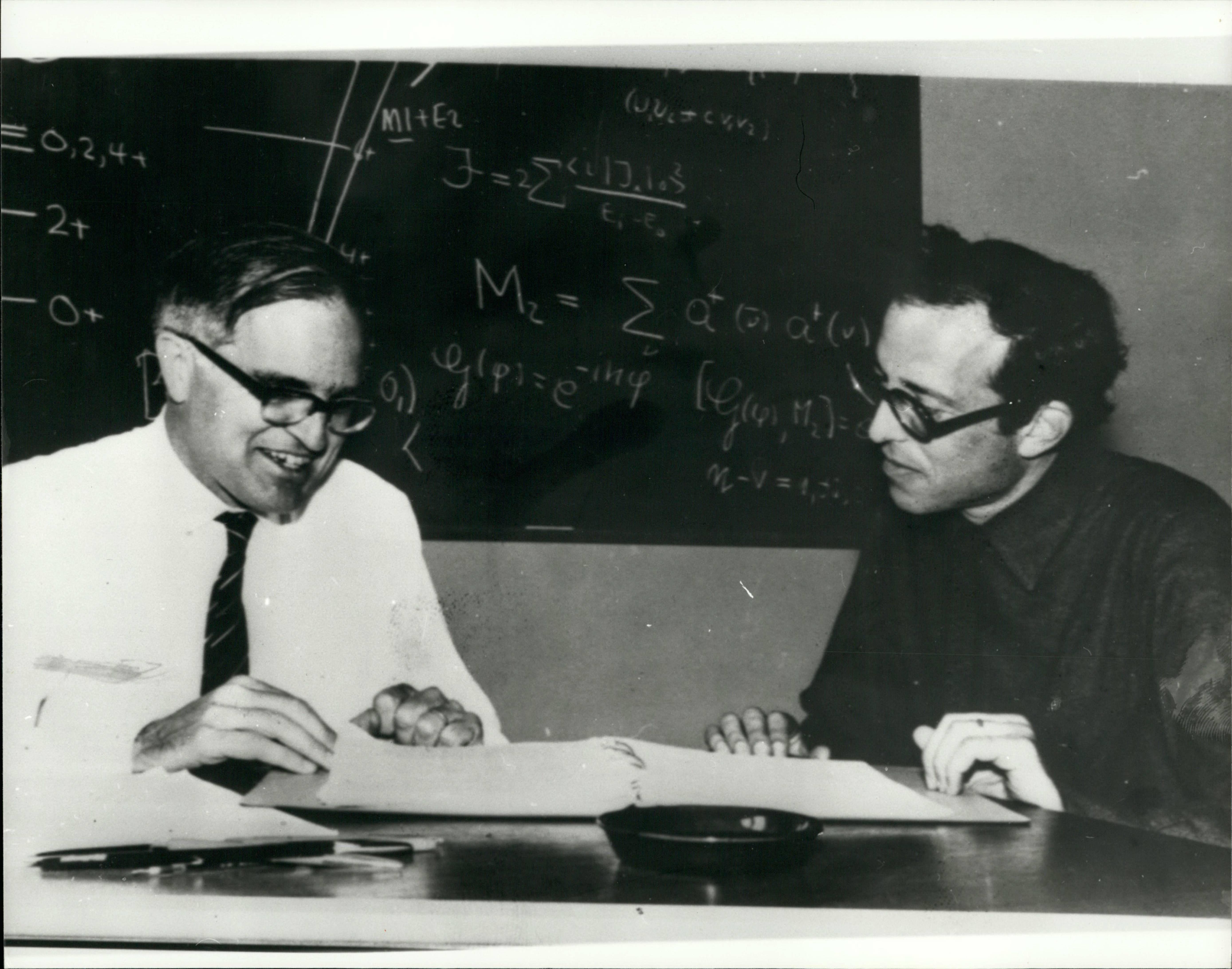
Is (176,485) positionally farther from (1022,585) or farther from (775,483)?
(1022,585)

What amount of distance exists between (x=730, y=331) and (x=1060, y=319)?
1.61 ft

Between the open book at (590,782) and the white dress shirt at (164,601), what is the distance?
0.06m

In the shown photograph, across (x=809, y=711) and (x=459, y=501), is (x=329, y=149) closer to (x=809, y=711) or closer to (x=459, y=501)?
(x=459, y=501)

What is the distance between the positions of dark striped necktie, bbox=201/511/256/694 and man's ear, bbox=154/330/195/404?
0.19 metres

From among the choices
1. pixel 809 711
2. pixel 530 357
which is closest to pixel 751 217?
pixel 530 357

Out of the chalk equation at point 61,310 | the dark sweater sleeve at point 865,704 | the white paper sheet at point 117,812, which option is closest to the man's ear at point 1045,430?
the dark sweater sleeve at point 865,704

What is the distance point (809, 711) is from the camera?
4.91ft

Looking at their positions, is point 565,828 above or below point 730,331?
below

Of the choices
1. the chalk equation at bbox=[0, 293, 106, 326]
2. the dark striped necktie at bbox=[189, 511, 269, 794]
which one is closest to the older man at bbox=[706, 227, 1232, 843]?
the dark striped necktie at bbox=[189, 511, 269, 794]

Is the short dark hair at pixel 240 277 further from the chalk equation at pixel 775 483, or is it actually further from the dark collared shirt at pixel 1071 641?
the dark collared shirt at pixel 1071 641

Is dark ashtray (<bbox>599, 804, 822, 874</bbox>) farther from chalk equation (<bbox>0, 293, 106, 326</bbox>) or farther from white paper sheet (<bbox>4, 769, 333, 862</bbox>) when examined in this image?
chalk equation (<bbox>0, 293, 106, 326</bbox>)

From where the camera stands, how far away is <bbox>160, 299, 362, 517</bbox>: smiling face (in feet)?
4.92

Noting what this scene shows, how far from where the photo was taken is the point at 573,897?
4.75ft

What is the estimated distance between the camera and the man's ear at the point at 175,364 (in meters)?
1.50
